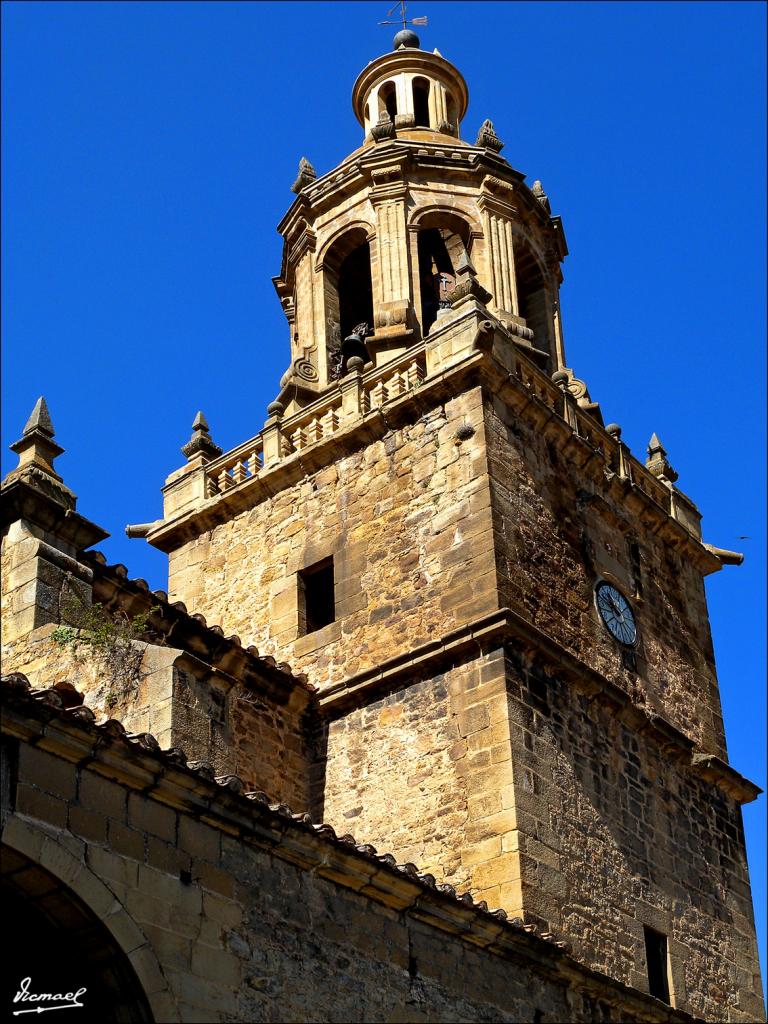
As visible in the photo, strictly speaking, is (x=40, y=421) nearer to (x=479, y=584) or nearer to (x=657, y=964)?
(x=479, y=584)

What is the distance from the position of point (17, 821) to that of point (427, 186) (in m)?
14.3

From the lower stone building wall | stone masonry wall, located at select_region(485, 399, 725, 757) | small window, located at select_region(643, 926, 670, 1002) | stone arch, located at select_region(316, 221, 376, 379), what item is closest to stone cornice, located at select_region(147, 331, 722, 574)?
stone masonry wall, located at select_region(485, 399, 725, 757)

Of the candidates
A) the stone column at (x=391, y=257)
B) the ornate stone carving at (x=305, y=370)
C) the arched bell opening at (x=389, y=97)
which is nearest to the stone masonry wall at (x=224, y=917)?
the stone column at (x=391, y=257)

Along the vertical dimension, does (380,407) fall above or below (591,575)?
above

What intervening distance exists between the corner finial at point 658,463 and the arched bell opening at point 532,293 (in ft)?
7.21

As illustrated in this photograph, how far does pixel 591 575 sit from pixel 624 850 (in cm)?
336

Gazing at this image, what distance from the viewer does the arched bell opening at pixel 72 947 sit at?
33.0 feet

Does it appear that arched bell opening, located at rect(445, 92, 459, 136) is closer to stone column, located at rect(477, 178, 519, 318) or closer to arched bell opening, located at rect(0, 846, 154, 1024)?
stone column, located at rect(477, 178, 519, 318)

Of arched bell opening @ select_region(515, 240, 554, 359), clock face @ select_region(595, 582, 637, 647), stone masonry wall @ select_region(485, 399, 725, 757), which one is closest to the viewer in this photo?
stone masonry wall @ select_region(485, 399, 725, 757)

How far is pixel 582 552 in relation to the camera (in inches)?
734

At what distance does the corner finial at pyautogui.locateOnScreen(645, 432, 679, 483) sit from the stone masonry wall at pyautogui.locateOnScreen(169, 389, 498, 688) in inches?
181

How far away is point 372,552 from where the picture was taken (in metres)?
18.2

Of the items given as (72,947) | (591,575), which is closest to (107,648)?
(72,947)

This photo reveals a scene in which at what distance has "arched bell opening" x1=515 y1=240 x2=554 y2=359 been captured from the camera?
22.7 m
